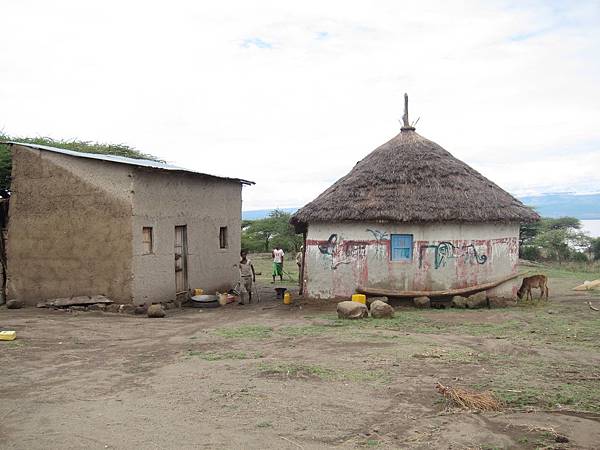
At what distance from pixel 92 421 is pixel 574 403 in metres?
5.37

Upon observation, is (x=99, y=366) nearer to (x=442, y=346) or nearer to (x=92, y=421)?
(x=92, y=421)

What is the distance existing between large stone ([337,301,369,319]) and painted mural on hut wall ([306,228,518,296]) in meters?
2.77

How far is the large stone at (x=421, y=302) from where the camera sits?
16.4 m

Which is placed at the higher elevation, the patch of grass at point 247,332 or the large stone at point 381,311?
the large stone at point 381,311

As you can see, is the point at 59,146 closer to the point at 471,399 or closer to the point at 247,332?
the point at 247,332

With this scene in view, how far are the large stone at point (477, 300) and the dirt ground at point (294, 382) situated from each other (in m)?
2.06

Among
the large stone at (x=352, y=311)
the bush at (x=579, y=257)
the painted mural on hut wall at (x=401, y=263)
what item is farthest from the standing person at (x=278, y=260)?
the bush at (x=579, y=257)

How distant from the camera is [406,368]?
9211 mm

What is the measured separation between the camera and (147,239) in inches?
640

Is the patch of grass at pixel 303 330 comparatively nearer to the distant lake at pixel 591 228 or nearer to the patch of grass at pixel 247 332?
the patch of grass at pixel 247 332

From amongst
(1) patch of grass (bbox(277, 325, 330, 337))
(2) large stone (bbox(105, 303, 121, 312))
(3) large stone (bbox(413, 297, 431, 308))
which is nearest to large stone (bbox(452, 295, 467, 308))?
(3) large stone (bbox(413, 297, 431, 308))

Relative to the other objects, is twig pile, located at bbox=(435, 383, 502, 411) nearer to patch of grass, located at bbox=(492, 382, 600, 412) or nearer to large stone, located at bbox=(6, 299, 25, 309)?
patch of grass, located at bbox=(492, 382, 600, 412)

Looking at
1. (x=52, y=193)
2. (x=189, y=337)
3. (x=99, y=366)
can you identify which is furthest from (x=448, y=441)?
(x=52, y=193)

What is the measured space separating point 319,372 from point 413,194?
30.2 ft
